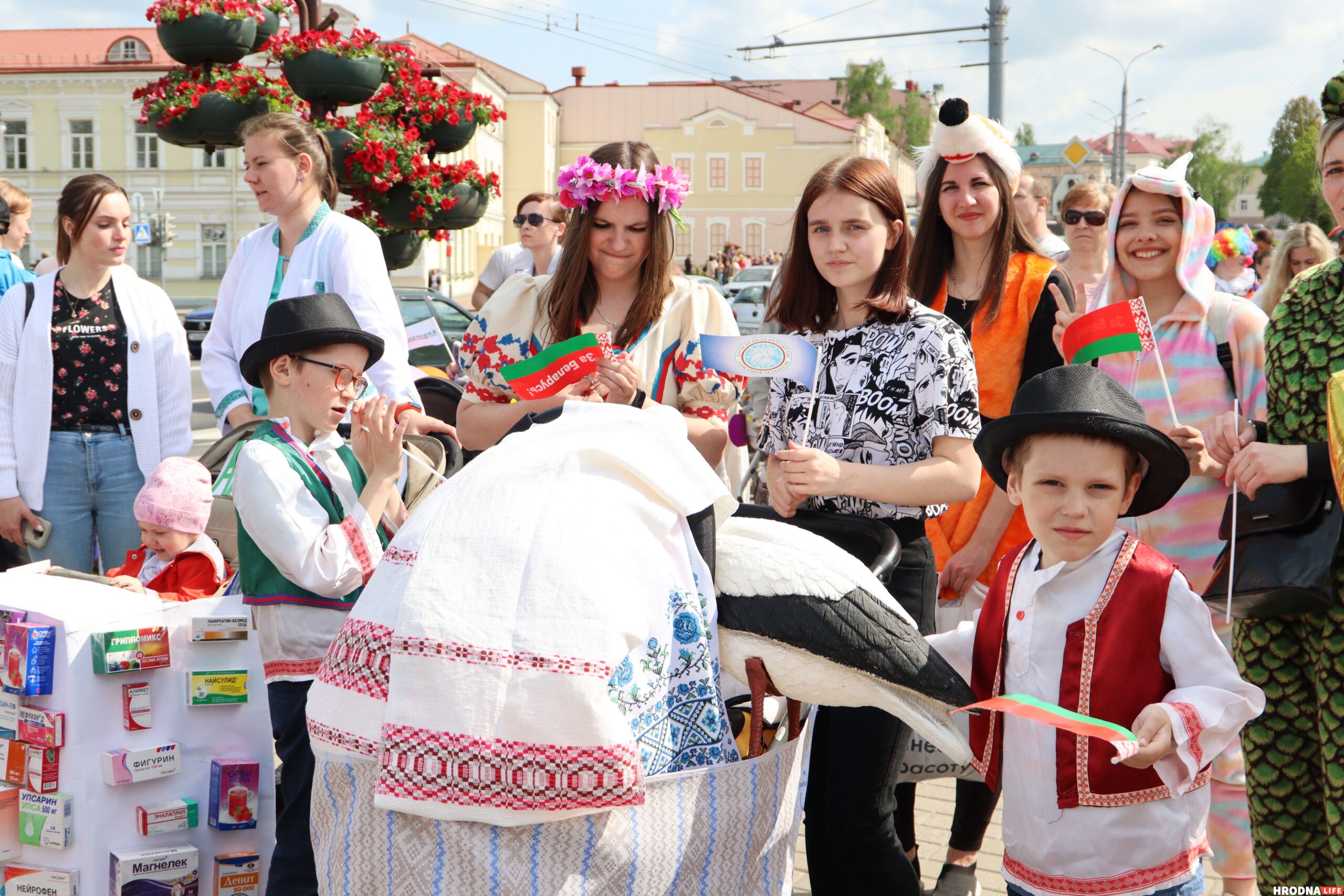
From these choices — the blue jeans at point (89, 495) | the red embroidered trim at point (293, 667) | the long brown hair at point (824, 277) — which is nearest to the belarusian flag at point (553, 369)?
the long brown hair at point (824, 277)

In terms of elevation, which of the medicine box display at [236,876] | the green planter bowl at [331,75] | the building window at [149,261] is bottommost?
the medicine box display at [236,876]

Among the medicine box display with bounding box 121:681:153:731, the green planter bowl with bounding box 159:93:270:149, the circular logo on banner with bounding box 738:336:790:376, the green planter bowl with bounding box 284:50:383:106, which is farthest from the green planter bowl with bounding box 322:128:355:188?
the circular logo on banner with bounding box 738:336:790:376

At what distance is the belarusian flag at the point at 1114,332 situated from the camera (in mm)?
2488

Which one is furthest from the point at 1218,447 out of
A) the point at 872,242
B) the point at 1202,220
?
the point at 872,242

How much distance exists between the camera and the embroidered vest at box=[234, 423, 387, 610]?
2.63 meters

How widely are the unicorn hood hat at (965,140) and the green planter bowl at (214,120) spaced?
3810mm

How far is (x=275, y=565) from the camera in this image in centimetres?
264

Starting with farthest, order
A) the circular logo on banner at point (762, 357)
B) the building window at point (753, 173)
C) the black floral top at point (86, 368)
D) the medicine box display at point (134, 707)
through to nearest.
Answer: the building window at point (753, 173)
the black floral top at point (86, 368)
the medicine box display at point (134, 707)
the circular logo on banner at point (762, 357)

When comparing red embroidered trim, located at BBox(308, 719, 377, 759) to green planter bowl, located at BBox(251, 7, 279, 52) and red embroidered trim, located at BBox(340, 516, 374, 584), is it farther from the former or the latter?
green planter bowl, located at BBox(251, 7, 279, 52)

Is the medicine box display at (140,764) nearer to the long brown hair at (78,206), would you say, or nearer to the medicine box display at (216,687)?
the medicine box display at (216,687)

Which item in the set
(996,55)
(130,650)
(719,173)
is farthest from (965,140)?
(719,173)

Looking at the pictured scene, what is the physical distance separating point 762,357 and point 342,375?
1.03m

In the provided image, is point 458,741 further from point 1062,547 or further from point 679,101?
point 679,101

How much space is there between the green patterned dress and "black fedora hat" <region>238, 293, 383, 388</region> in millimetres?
2072
